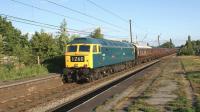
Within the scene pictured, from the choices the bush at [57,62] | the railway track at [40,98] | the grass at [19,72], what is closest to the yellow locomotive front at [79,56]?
the railway track at [40,98]

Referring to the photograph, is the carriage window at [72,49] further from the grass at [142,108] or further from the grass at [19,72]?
the grass at [142,108]

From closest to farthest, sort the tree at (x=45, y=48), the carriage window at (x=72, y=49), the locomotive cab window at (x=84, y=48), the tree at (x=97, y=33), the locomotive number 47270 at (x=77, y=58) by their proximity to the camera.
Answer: the locomotive number 47270 at (x=77, y=58), the locomotive cab window at (x=84, y=48), the carriage window at (x=72, y=49), the tree at (x=45, y=48), the tree at (x=97, y=33)

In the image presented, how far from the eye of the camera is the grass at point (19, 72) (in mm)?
26228

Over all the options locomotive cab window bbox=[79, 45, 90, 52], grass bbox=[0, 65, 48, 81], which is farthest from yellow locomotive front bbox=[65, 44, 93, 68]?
grass bbox=[0, 65, 48, 81]

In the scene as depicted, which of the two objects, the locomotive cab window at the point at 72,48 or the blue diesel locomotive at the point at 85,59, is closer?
the blue diesel locomotive at the point at 85,59

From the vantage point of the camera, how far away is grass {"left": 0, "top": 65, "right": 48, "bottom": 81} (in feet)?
86.1

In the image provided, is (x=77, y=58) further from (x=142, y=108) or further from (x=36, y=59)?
(x=142, y=108)

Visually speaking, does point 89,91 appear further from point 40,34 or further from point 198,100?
point 40,34

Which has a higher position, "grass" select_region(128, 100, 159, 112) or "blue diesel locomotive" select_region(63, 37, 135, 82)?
"blue diesel locomotive" select_region(63, 37, 135, 82)

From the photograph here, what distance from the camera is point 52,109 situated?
17109 mm

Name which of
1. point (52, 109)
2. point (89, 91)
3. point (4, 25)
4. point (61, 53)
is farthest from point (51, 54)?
point (4, 25)

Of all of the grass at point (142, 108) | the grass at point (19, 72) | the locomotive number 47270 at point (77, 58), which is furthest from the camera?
the locomotive number 47270 at point (77, 58)

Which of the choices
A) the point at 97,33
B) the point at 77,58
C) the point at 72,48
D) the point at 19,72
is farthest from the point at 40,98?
the point at 97,33

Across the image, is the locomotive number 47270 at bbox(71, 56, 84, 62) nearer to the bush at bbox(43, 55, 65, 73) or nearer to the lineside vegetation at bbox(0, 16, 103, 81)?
the lineside vegetation at bbox(0, 16, 103, 81)
